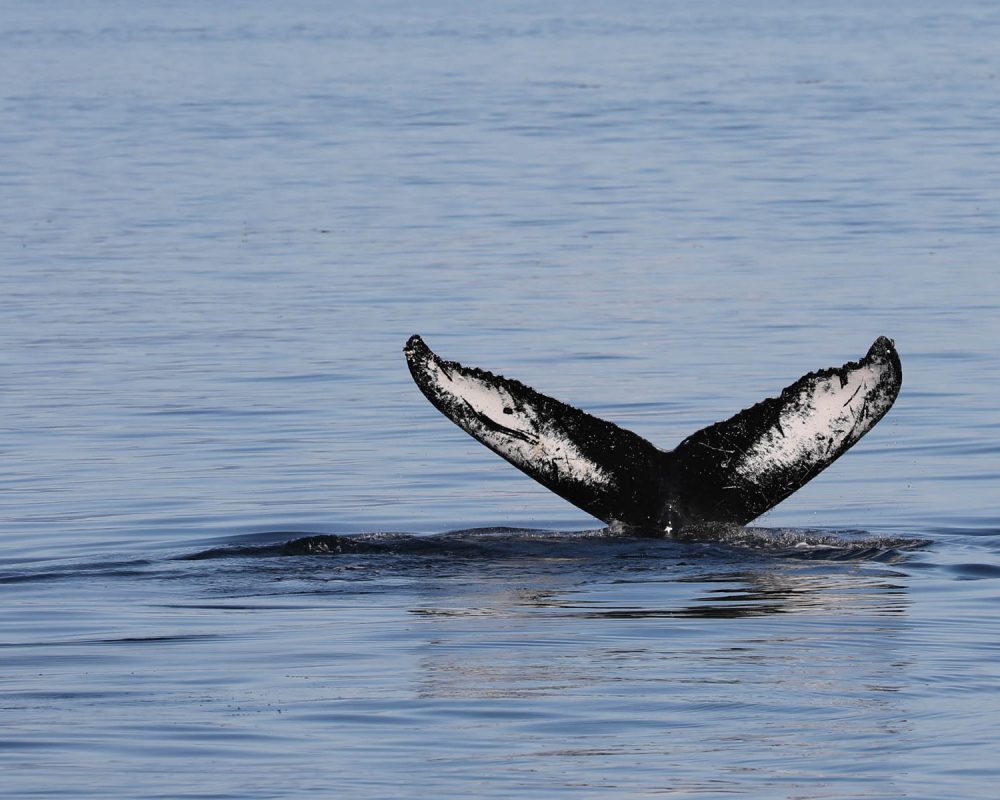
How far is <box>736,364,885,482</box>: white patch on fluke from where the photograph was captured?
9.58 metres

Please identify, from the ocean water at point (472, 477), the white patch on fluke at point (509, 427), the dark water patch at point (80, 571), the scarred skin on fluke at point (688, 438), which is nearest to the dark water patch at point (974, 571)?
the ocean water at point (472, 477)

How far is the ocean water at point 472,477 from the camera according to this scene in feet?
24.4

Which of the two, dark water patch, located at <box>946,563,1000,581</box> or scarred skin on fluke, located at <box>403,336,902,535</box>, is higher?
scarred skin on fluke, located at <box>403,336,902,535</box>

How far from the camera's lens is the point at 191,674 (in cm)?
838

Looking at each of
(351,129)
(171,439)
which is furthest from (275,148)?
(171,439)

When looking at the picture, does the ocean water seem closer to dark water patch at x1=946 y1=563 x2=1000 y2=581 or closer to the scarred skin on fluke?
dark water patch at x1=946 y1=563 x2=1000 y2=581

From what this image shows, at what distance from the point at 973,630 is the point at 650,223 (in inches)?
727

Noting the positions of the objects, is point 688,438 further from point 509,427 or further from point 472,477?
point 472,477

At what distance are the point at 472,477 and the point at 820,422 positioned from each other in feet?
14.1

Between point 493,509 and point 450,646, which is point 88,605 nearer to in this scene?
point 450,646

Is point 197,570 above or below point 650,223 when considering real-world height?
below

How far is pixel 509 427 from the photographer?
9719 mm

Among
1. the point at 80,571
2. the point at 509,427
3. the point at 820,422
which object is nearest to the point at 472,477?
the point at 80,571

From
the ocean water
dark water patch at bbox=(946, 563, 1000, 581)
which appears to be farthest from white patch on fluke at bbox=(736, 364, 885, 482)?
dark water patch at bbox=(946, 563, 1000, 581)
